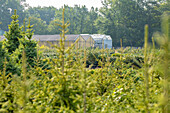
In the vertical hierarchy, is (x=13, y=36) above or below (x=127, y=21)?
below

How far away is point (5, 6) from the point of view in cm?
7175

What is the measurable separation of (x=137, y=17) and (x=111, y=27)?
6.68m

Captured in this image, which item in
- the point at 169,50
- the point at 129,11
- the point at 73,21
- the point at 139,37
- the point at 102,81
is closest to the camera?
the point at 169,50

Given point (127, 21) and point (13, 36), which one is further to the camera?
point (127, 21)

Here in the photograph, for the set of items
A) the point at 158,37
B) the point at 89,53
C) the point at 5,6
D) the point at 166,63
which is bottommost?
the point at 89,53

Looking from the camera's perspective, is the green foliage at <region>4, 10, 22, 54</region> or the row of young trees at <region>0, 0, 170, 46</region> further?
the row of young trees at <region>0, 0, 170, 46</region>

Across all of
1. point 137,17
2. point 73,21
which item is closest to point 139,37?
point 137,17

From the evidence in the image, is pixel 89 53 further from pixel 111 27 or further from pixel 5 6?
pixel 5 6

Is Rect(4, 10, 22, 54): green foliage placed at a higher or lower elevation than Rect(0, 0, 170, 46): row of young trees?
lower

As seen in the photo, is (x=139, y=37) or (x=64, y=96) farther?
(x=139, y=37)

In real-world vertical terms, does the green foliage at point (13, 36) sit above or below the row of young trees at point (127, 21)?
below

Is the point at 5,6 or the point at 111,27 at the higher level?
the point at 5,6

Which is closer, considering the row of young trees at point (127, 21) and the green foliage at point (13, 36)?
the green foliage at point (13, 36)

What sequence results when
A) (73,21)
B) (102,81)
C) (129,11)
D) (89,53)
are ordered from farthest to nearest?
(73,21) → (129,11) → (89,53) → (102,81)
